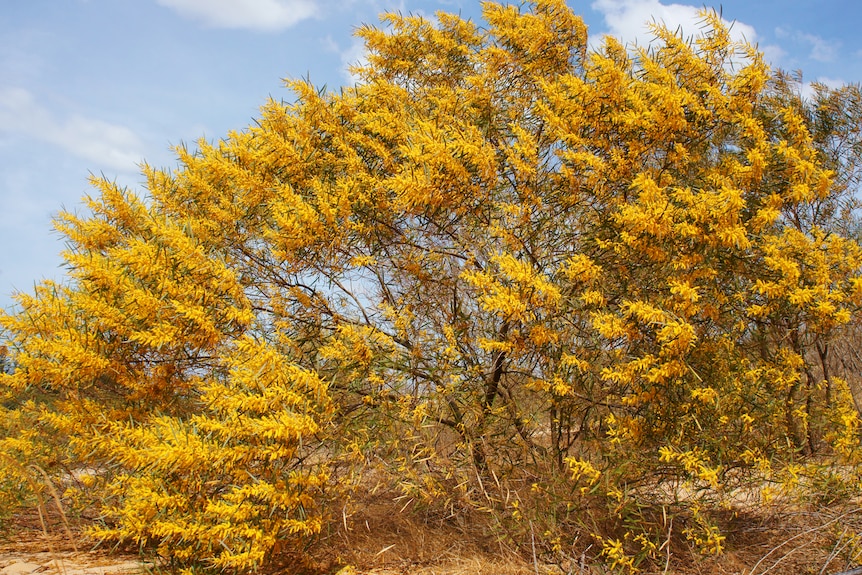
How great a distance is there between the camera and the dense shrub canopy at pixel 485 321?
3.68 metres

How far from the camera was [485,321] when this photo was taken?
4582 millimetres

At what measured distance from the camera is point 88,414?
4.32 meters

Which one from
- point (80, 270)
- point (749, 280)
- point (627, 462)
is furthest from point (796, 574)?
point (80, 270)

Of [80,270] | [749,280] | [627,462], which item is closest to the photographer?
[627,462]

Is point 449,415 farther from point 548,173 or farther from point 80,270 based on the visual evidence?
point 80,270

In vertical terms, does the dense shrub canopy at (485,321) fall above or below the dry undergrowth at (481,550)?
above

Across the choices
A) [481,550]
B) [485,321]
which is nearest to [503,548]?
[481,550]

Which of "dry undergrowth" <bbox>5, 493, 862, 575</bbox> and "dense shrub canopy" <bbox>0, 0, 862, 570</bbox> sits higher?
"dense shrub canopy" <bbox>0, 0, 862, 570</bbox>

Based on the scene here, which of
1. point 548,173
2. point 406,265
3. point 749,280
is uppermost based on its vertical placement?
point 548,173

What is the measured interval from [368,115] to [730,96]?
2.70 m

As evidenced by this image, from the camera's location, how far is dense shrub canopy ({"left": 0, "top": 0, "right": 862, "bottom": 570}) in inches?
145

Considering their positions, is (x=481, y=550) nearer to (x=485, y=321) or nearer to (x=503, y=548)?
(x=503, y=548)

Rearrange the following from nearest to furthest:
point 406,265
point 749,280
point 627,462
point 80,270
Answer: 1. point 627,462
2. point 749,280
3. point 80,270
4. point 406,265

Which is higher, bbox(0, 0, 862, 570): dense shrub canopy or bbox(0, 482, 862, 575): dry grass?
bbox(0, 0, 862, 570): dense shrub canopy
